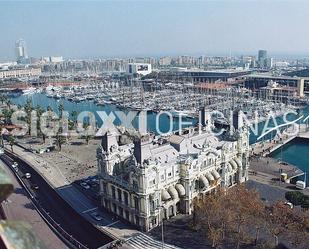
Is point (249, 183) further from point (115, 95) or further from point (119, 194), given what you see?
point (115, 95)

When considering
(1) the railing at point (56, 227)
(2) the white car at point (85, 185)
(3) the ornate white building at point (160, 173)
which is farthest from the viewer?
(2) the white car at point (85, 185)

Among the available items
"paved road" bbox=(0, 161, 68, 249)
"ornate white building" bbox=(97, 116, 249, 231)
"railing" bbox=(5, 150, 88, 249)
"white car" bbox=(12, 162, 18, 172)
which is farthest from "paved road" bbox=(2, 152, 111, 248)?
"white car" bbox=(12, 162, 18, 172)

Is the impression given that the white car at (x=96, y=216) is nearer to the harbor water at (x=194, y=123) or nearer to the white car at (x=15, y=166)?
the white car at (x=15, y=166)

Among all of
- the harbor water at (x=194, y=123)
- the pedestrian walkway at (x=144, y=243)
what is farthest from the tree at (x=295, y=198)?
the harbor water at (x=194, y=123)

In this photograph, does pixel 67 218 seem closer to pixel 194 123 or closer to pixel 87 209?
pixel 87 209

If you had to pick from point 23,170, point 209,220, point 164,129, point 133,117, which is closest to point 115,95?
point 133,117

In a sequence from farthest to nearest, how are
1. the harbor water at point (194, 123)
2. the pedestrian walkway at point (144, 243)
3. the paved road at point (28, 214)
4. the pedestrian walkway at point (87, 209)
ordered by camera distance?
1. the harbor water at point (194, 123)
2. the paved road at point (28, 214)
3. the pedestrian walkway at point (87, 209)
4. the pedestrian walkway at point (144, 243)
